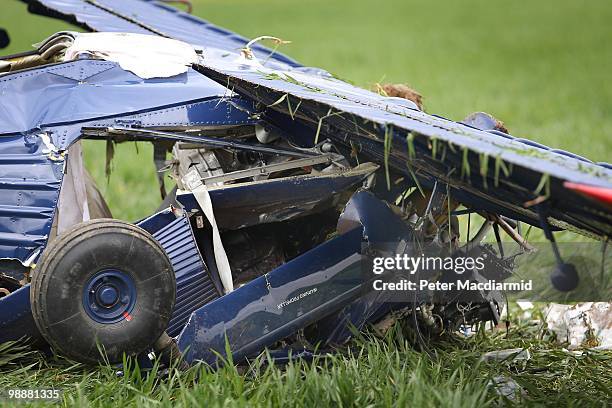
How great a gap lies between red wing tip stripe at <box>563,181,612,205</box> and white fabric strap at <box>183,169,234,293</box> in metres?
2.17

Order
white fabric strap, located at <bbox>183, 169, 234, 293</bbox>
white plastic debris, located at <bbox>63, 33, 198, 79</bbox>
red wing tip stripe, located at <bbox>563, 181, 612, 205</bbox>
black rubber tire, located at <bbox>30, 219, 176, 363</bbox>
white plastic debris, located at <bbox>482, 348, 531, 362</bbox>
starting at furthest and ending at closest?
white plastic debris, located at <bbox>63, 33, 198, 79</bbox> → white plastic debris, located at <bbox>482, 348, 531, 362</bbox> → white fabric strap, located at <bbox>183, 169, 234, 293</bbox> → black rubber tire, located at <bbox>30, 219, 176, 363</bbox> → red wing tip stripe, located at <bbox>563, 181, 612, 205</bbox>

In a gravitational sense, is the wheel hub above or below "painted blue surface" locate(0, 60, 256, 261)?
below

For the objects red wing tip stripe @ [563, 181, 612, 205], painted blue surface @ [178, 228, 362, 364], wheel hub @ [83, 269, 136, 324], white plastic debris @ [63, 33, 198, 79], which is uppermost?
white plastic debris @ [63, 33, 198, 79]

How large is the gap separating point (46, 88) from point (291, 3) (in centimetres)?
3752

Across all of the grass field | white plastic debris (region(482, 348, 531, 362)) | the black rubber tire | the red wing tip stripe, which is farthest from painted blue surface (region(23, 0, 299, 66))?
the red wing tip stripe

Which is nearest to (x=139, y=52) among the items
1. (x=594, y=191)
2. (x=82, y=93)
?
(x=82, y=93)

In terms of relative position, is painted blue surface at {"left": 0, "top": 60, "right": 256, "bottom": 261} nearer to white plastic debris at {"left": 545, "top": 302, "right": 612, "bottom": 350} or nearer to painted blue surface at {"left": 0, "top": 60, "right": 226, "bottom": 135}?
painted blue surface at {"left": 0, "top": 60, "right": 226, "bottom": 135}

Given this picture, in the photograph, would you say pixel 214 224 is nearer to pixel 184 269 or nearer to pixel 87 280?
pixel 184 269

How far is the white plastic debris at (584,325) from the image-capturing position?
6.37 meters

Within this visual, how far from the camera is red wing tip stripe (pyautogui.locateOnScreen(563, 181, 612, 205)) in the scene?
12.3 ft

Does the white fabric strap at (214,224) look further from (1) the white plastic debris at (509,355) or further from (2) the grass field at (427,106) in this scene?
(1) the white plastic debris at (509,355)

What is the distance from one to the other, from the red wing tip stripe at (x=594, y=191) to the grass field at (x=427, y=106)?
1.15 m

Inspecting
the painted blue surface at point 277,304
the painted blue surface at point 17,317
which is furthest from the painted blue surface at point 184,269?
the painted blue surface at point 17,317

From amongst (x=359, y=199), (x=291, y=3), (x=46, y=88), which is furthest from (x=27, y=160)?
(x=291, y=3)
